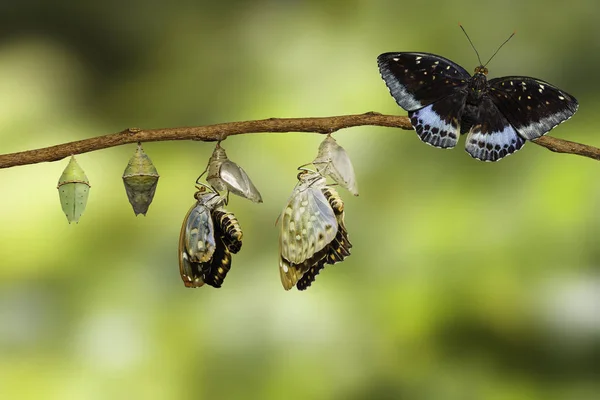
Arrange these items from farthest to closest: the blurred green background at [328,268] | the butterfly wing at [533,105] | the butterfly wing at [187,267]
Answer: the blurred green background at [328,268] → the butterfly wing at [187,267] → the butterfly wing at [533,105]

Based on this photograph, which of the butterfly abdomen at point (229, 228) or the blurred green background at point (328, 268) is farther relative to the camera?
the blurred green background at point (328, 268)

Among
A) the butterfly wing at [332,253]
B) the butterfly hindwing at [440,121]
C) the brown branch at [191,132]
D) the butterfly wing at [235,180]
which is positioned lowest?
the butterfly wing at [332,253]

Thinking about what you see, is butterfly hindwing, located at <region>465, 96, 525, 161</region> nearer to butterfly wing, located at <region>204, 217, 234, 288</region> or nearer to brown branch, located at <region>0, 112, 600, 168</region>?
brown branch, located at <region>0, 112, 600, 168</region>

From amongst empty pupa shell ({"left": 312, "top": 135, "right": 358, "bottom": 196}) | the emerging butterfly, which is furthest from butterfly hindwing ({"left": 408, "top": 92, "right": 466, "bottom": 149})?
empty pupa shell ({"left": 312, "top": 135, "right": 358, "bottom": 196})

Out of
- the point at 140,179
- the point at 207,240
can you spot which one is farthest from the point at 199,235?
the point at 140,179

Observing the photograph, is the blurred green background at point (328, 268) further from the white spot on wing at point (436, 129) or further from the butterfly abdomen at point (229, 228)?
the white spot on wing at point (436, 129)

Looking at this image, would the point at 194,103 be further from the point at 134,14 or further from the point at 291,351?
the point at 291,351

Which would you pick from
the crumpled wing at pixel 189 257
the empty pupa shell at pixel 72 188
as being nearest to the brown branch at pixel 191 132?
the empty pupa shell at pixel 72 188

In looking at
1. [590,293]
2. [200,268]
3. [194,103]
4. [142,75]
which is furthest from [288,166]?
[590,293]

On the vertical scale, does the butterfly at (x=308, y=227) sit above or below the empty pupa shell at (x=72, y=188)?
below
